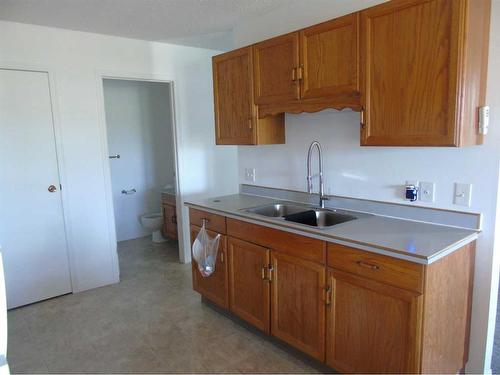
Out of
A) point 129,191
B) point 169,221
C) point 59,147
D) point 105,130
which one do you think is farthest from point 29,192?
point 129,191

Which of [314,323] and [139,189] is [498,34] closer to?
[314,323]

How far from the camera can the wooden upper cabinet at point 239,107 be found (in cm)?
263

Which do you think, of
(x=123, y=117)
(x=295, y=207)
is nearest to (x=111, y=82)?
(x=123, y=117)

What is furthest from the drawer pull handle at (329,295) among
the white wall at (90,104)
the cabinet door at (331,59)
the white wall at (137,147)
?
the white wall at (137,147)

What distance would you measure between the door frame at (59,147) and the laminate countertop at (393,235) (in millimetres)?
1821

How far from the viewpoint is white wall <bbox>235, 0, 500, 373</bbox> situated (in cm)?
181

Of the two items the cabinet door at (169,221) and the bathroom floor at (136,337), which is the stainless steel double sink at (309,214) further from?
the cabinet door at (169,221)

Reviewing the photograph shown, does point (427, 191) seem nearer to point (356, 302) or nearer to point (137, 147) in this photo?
point (356, 302)

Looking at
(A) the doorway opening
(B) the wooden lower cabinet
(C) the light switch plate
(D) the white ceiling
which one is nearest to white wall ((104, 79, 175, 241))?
(A) the doorway opening

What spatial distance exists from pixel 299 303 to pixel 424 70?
1.41 meters

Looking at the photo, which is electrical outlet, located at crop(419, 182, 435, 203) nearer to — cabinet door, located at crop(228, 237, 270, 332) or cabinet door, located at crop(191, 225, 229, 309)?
cabinet door, located at crop(228, 237, 270, 332)

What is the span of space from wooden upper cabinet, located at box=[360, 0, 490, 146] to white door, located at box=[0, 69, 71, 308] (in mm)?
2648

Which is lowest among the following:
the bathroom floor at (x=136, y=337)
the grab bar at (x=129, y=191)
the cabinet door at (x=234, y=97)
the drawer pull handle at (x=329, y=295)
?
the bathroom floor at (x=136, y=337)

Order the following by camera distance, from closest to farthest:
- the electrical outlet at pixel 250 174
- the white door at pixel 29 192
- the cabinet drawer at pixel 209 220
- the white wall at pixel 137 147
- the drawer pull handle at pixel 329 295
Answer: the drawer pull handle at pixel 329 295
the cabinet drawer at pixel 209 220
the white door at pixel 29 192
the electrical outlet at pixel 250 174
the white wall at pixel 137 147
